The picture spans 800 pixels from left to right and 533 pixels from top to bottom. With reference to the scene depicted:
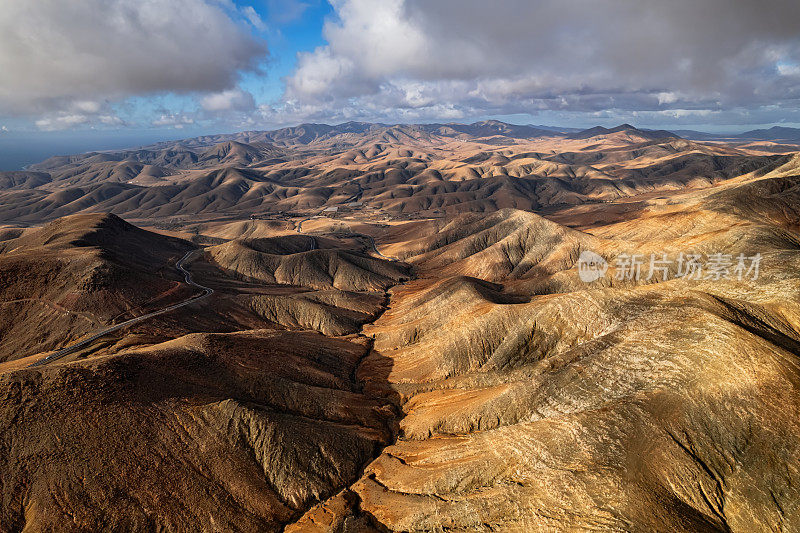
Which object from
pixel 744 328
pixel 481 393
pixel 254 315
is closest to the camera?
pixel 744 328

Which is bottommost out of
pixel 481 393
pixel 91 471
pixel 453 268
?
pixel 453 268

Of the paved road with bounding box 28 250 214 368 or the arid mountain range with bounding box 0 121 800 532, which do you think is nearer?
the arid mountain range with bounding box 0 121 800 532

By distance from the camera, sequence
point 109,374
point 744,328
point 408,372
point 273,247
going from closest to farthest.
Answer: point 744,328 → point 109,374 → point 408,372 → point 273,247

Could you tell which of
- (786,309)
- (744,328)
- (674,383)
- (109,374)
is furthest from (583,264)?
(109,374)

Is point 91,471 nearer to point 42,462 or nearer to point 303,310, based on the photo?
point 42,462

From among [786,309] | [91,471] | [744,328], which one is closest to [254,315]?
[91,471]

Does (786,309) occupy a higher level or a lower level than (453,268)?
higher

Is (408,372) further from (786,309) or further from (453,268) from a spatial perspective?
(453,268)

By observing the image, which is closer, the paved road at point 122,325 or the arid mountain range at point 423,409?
the arid mountain range at point 423,409

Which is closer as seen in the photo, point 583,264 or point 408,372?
point 408,372

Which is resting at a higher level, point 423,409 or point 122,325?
point 122,325

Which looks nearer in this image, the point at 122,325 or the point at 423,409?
the point at 423,409
